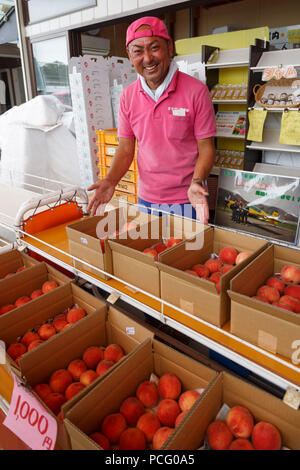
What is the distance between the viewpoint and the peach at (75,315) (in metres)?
1.62

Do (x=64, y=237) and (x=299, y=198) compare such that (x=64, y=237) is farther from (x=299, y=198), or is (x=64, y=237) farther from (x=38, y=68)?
(x=38, y=68)

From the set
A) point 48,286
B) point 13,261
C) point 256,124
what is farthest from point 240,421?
point 256,124

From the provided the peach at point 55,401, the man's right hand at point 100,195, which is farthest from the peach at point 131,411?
the man's right hand at point 100,195

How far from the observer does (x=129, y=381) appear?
4.17 ft

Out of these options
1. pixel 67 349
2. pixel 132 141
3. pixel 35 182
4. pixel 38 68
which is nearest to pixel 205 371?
pixel 67 349

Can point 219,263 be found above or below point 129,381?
above

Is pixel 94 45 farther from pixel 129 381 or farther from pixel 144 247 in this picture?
pixel 129 381

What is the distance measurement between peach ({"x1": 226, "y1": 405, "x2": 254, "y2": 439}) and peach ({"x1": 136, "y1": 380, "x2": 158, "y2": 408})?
0.27 m

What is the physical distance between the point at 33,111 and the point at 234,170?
3.71 metres

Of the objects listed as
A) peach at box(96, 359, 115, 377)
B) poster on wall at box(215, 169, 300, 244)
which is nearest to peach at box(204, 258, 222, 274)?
peach at box(96, 359, 115, 377)

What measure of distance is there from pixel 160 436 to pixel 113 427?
0.52ft

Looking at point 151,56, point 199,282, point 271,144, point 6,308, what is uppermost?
point 151,56

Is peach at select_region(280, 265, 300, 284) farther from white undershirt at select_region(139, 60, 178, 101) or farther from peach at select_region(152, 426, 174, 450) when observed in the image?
white undershirt at select_region(139, 60, 178, 101)
